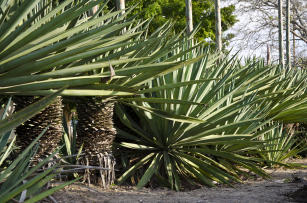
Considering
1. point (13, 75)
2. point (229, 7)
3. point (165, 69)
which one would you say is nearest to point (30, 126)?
point (13, 75)

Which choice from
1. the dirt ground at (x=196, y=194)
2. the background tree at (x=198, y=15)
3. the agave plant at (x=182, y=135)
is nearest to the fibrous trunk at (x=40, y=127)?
the dirt ground at (x=196, y=194)

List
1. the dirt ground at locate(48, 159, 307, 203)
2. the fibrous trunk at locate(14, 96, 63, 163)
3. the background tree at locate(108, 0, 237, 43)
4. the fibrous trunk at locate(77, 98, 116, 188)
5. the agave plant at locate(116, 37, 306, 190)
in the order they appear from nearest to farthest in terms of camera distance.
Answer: the fibrous trunk at locate(14, 96, 63, 163) → the dirt ground at locate(48, 159, 307, 203) → the fibrous trunk at locate(77, 98, 116, 188) → the agave plant at locate(116, 37, 306, 190) → the background tree at locate(108, 0, 237, 43)

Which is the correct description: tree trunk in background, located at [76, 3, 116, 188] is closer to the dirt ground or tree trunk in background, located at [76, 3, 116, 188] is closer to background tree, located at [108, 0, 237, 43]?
the dirt ground

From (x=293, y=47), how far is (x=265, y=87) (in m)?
26.3

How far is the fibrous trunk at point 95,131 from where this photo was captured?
3.89m

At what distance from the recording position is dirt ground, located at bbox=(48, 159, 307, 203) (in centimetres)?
367

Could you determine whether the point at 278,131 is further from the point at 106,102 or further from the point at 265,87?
Result: the point at 106,102

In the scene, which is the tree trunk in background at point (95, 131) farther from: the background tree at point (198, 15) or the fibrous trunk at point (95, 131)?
the background tree at point (198, 15)

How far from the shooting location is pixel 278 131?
6098 millimetres

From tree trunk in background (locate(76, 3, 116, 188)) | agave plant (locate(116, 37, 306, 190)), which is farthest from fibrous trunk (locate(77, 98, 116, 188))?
agave plant (locate(116, 37, 306, 190))

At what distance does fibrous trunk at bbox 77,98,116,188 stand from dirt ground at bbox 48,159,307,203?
0.77 ft

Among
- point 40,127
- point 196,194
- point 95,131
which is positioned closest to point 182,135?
point 196,194

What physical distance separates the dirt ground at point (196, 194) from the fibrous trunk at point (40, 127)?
42cm

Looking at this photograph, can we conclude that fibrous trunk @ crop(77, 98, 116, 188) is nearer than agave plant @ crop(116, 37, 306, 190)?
Yes
